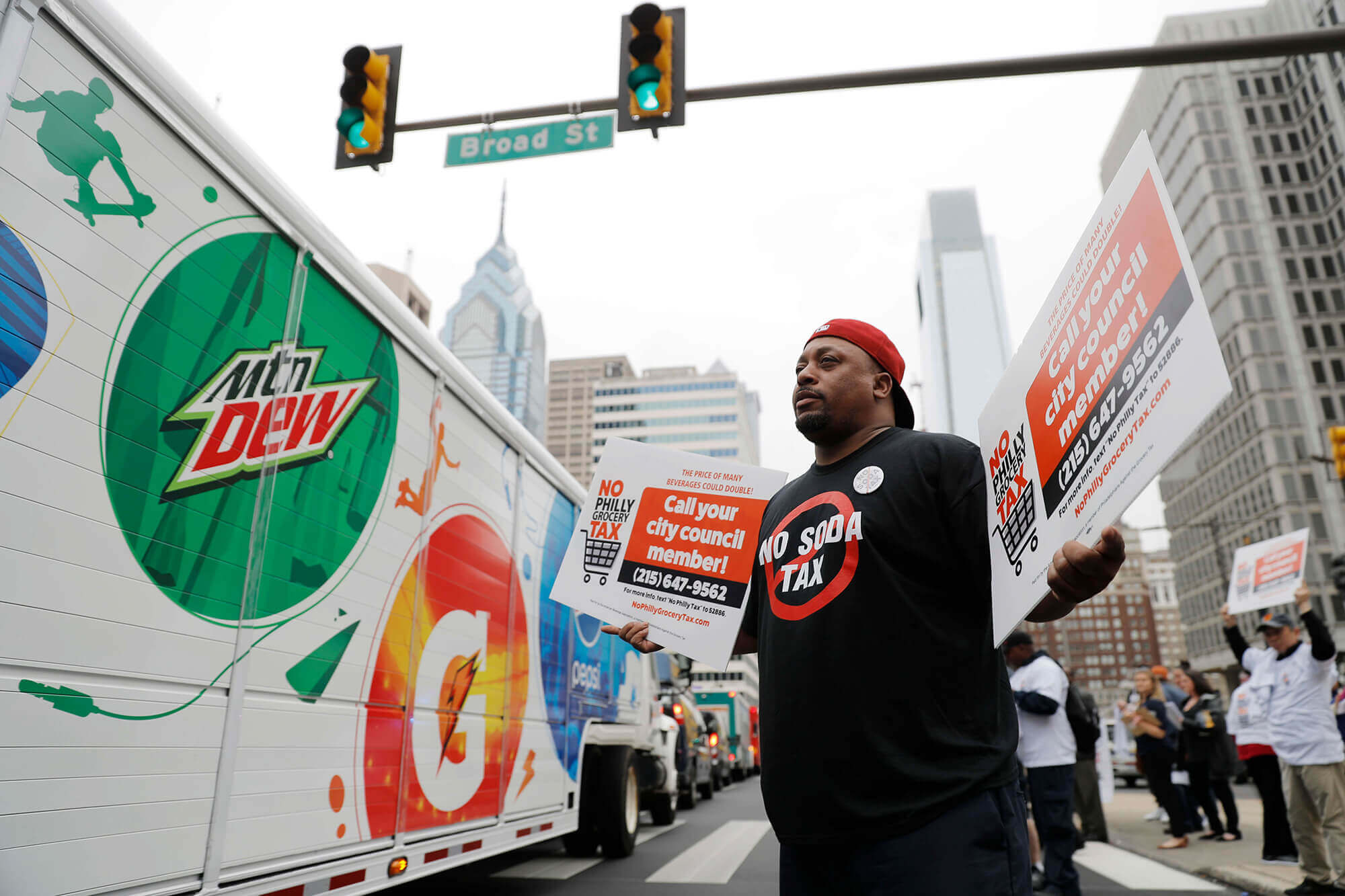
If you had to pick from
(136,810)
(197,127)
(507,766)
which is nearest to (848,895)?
(136,810)

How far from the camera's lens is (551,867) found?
7.96 meters

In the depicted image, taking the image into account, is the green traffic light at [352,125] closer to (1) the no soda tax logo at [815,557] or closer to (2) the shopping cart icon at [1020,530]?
(1) the no soda tax logo at [815,557]

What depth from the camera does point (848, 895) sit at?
1930 mm

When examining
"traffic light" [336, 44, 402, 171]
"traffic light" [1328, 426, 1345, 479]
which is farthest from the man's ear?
"traffic light" [1328, 426, 1345, 479]

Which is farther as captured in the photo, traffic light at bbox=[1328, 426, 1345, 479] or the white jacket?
traffic light at bbox=[1328, 426, 1345, 479]

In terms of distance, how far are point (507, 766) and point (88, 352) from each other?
3.96 m

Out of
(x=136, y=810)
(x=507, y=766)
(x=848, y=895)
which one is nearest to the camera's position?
(x=848, y=895)

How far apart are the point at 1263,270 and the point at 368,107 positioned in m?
81.9

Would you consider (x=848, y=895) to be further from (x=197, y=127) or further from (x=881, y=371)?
(x=197, y=127)

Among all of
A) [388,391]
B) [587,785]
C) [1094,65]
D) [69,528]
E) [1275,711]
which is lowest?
[587,785]

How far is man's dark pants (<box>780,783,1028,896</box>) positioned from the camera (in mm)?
1819

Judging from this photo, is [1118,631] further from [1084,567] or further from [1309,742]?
[1084,567]

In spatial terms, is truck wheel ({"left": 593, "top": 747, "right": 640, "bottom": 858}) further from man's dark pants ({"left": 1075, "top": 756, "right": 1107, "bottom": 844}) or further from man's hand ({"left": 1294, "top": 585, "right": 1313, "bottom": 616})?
man's hand ({"left": 1294, "top": 585, "right": 1313, "bottom": 616})

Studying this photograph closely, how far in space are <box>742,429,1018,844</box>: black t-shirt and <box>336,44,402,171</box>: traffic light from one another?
5.57 m
